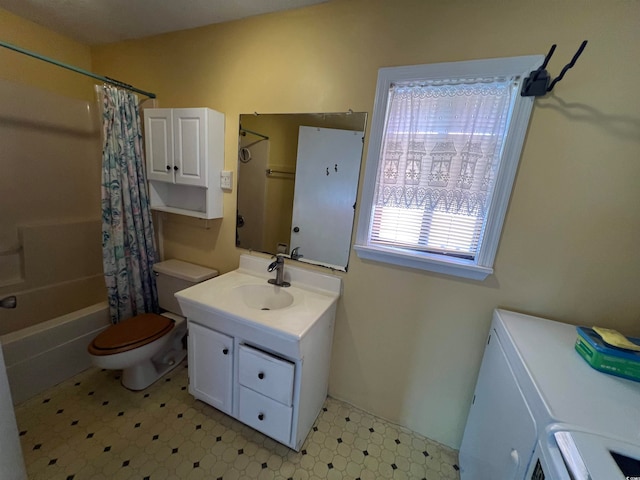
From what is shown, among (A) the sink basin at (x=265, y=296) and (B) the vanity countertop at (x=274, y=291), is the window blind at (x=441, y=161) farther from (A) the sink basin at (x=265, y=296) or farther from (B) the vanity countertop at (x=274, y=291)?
(A) the sink basin at (x=265, y=296)

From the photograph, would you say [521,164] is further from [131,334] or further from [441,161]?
[131,334]

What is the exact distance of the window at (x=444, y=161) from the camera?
1051 mm

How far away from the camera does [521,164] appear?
41.4 inches

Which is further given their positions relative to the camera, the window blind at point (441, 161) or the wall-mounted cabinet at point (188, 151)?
the wall-mounted cabinet at point (188, 151)

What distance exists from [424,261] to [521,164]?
0.57 meters

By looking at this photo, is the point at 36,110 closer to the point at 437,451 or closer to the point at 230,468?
the point at 230,468

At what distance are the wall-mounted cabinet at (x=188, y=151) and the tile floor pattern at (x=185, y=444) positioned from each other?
4.04ft

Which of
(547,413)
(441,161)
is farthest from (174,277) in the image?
(547,413)

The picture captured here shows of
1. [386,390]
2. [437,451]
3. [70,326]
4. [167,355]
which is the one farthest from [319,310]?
[70,326]

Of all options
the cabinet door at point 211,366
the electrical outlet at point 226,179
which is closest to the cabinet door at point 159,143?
the electrical outlet at point 226,179

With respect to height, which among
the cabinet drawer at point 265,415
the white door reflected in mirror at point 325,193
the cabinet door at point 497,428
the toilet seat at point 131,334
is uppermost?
the white door reflected in mirror at point 325,193

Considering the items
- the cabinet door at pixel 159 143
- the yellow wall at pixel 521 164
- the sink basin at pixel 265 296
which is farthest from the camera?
the cabinet door at pixel 159 143

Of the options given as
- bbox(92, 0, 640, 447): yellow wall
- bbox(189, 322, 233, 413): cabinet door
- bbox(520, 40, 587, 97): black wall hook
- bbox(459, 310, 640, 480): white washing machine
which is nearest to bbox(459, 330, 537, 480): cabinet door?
bbox(459, 310, 640, 480): white washing machine

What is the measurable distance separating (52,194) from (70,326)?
1.08m
